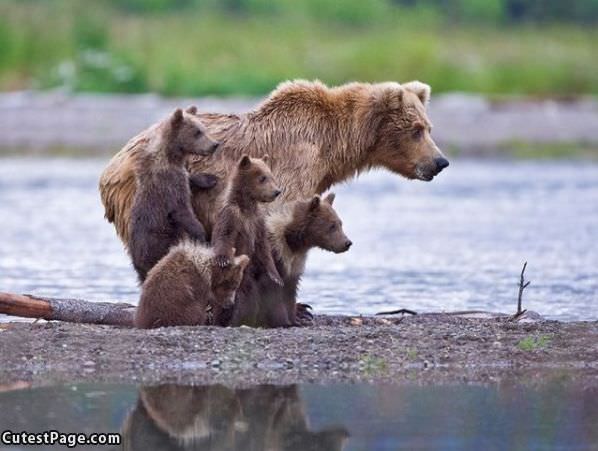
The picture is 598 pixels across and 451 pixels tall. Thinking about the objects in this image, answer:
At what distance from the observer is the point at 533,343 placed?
854 centimetres

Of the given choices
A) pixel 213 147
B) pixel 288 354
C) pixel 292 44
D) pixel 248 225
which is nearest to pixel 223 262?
pixel 248 225

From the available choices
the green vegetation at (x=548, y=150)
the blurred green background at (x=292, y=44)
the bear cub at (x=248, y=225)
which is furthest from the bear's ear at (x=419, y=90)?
the blurred green background at (x=292, y=44)

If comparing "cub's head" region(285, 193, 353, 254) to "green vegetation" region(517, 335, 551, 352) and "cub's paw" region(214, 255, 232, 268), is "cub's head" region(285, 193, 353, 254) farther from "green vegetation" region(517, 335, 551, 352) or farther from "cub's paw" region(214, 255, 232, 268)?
"green vegetation" region(517, 335, 551, 352)

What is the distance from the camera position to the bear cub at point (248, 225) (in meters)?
8.96

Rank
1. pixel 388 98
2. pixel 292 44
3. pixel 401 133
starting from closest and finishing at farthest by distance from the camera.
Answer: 1. pixel 388 98
2. pixel 401 133
3. pixel 292 44

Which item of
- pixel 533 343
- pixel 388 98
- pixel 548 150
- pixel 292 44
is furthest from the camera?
pixel 292 44

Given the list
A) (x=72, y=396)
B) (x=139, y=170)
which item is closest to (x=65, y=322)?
(x=139, y=170)

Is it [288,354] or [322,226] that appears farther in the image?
[322,226]

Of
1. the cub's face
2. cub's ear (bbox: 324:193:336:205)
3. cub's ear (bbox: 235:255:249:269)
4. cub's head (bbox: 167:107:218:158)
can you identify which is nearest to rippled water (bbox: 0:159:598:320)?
cub's ear (bbox: 324:193:336:205)

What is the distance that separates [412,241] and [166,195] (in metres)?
7.39

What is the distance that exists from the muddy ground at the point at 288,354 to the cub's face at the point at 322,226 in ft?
2.06

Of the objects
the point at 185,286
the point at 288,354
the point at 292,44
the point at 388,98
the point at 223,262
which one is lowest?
the point at 288,354

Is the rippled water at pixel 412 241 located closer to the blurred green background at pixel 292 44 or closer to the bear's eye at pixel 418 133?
the bear's eye at pixel 418 133

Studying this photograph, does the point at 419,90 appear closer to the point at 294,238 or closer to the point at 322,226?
the point at 322,226
